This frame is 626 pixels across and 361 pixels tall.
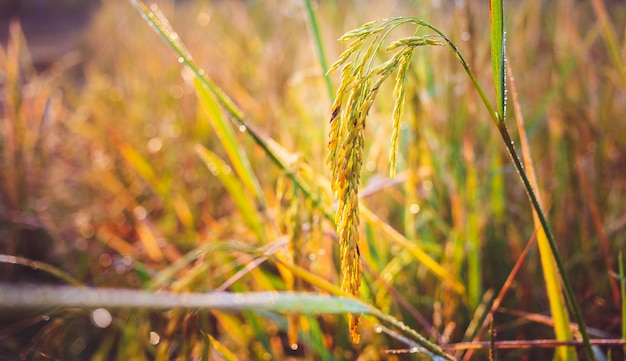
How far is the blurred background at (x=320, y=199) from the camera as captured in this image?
3.14ft

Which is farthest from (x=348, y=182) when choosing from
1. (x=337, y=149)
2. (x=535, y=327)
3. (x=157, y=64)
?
(x=157, y=64)

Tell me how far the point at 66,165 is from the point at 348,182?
7.86 ft

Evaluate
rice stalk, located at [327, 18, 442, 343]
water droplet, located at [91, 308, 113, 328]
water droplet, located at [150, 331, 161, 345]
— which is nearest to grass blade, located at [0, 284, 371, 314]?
rice stalk, located at [327, 18, 442, 343]

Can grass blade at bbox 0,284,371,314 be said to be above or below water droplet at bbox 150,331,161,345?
above

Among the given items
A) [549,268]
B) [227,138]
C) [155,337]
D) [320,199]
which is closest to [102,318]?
[155,337]

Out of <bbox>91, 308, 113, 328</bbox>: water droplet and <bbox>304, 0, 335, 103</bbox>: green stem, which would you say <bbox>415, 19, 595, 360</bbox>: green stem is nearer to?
<bbox>304, 0, 335, 103</bbox>: green stem

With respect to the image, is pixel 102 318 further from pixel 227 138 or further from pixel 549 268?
pixel 549 268

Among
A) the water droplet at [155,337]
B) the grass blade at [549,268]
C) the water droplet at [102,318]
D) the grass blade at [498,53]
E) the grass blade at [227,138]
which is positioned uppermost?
the grass blade at [227,138]

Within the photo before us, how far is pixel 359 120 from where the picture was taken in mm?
421

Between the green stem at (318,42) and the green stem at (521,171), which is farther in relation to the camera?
the green stem at (318,42)

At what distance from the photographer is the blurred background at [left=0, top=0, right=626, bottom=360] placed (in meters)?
0.96

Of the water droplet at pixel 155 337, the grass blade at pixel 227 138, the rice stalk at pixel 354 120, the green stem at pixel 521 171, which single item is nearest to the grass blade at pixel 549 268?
the green stem at pixel 521 171

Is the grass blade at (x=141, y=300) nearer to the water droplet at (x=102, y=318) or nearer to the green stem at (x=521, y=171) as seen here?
the green stem at (x=521, y=171)

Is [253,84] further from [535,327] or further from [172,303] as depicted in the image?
[172,303]
